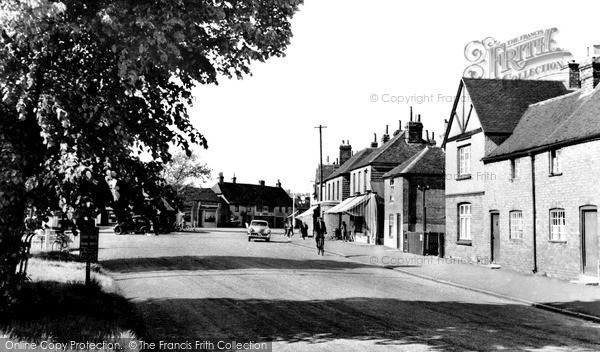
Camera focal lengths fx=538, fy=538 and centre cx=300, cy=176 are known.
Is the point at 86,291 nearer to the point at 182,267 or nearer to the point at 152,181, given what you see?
the point at 152,181

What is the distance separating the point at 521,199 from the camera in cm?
2258

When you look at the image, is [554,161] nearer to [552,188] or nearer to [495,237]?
[552,188]

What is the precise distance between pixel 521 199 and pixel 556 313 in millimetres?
10026

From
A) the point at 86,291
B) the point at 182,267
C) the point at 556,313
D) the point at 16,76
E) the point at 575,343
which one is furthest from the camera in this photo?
the point at 182,267

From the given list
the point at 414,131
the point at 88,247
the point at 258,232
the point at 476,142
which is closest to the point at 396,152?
the point at 414,131

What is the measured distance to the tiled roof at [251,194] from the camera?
110500 mm

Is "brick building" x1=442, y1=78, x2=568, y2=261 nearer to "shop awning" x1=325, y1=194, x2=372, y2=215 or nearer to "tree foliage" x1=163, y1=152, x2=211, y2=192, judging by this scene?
"shop awning" x1=325, y1=194, x2=372, y2=215

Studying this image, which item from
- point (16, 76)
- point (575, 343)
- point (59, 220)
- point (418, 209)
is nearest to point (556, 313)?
point (575, 343)

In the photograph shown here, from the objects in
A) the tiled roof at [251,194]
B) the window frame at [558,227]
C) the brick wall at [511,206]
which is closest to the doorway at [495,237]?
the brick wall at [511,206]

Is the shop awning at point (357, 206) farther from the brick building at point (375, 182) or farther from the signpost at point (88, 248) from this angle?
the signpost at point (88, 248)

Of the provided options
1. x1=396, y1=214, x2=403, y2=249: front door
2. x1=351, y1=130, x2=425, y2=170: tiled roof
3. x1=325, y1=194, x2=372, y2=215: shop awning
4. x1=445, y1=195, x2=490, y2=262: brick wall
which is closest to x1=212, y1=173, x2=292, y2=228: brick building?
x1=325, y1=194, x2=372, y2=215: shop awning

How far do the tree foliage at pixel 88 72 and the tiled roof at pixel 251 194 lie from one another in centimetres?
9997

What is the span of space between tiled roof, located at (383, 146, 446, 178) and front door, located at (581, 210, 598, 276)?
18.4 metres

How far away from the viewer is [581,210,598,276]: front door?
60.4ft
